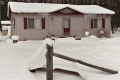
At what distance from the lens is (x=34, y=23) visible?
1898 centimetres

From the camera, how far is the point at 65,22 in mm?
20156

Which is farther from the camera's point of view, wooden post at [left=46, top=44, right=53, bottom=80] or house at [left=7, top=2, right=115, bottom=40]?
house at [left=7, top=2, right=115, bottom=40]

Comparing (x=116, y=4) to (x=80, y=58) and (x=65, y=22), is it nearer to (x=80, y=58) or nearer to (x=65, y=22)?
(x=65, y=22)

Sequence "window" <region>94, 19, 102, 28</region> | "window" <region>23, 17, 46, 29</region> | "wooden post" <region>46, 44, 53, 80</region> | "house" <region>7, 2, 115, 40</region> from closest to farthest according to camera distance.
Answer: "wooden post" <region>46, 44, 53, 80</region> < "house" <region>7, 2, 115, 40</region> < "window" <region>23, 17, 46, 29</region> < "window" <region>94, 19, 102, 28</region>

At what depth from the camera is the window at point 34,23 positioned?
18886 millimetres

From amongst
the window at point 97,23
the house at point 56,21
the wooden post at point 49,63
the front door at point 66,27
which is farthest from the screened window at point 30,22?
the wooden post at point 49,63

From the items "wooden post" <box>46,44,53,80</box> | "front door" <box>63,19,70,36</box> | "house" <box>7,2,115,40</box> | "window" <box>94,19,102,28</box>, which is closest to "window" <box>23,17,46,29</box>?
"house" <box>7,2,115,40</box>

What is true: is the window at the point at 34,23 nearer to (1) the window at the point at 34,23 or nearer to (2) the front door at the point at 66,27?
(1) the window at the point at 34,23

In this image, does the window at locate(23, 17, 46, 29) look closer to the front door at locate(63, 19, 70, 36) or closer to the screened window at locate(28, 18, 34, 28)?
the screened window at locate(28, 18, 34, 28)

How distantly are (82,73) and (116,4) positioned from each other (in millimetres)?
26423

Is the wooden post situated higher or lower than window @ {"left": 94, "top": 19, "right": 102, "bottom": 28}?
lower

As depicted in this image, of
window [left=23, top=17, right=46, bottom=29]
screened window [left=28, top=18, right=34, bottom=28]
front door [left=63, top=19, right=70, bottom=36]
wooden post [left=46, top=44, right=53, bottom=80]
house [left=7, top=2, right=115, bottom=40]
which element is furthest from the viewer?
A: front door [left=63, top=19, right=70, bottom=36]

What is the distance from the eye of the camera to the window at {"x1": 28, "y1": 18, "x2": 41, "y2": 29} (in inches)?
744

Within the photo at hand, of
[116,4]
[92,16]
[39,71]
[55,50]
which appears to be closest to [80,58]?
[55,50]
